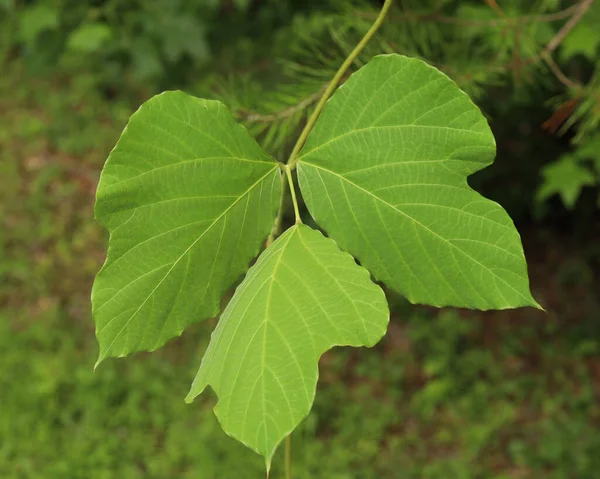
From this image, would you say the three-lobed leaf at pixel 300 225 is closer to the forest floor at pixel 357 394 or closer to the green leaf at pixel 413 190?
the green leaf at pixel 413 190

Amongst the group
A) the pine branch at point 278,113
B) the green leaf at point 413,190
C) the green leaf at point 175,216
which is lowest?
the pine branch at point 278,113

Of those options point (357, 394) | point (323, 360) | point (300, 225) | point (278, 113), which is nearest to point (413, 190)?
point (300, 225)

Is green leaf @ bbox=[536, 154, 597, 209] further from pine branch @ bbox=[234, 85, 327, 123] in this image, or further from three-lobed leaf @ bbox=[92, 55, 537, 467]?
three-lobed leaf @ bbox=[92, 55, 537, 467]

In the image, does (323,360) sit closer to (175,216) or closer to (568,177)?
(568,177)

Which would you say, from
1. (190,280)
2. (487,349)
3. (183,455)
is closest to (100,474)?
(183,455)

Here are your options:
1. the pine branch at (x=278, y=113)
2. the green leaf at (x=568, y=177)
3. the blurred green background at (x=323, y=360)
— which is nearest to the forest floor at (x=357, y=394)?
the blurred green background at (x=323, y=360)

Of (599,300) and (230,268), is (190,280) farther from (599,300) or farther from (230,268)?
(599,300)
